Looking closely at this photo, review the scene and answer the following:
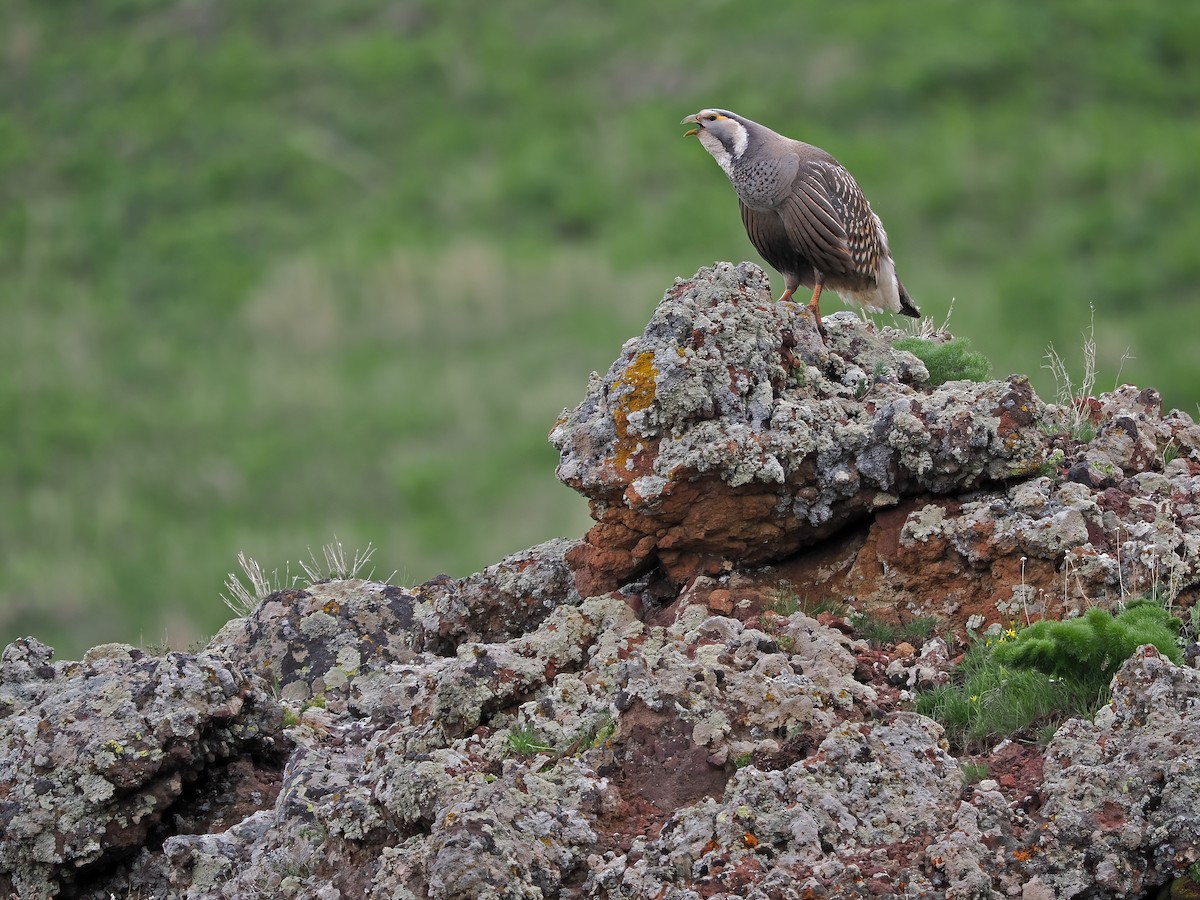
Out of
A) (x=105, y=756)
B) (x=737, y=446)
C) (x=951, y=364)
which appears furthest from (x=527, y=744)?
(x=951, y=364)

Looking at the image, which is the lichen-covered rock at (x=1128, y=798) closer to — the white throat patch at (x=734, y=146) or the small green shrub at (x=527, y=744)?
the small green shrub at (x=527, y=744)

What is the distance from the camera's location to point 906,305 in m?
10.4

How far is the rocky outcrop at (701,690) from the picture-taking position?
5.94m

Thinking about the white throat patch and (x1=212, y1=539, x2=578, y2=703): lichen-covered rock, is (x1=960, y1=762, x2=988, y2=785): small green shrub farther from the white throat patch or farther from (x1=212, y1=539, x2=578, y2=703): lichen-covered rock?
the white throat patch

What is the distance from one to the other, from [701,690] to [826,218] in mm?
3682

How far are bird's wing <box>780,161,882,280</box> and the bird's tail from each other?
0.54 m

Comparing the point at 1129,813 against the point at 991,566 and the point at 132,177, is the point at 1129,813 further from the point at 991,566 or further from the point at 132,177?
the point at 132,177

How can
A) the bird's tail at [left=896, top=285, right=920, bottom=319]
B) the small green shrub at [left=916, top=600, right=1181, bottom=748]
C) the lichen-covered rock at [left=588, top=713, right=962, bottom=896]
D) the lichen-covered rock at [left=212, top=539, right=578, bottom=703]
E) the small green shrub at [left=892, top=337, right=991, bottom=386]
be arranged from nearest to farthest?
the lichen-covered rock at [left=588, top=713, right=962, bottom=896] → the small green shrub at [left=916, top=600, right=1181, bottom=748] → the lichen-covered rock at [left=212, top=539, right=578, bottom=703] → the small green shrub at [left=892, top=337, right=991, bottom=386] → the bird's tail at [left=896, top=285, right=920, bottom=319]

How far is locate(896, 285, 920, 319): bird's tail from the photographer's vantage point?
10.2 metres

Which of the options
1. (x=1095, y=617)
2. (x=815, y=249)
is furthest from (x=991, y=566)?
(x=815, y=249)

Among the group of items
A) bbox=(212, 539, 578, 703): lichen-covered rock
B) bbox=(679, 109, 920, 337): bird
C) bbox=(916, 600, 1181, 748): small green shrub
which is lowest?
bbox=(916, 600, 1181, 748): small green shrub

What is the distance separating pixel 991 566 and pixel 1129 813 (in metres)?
1.77

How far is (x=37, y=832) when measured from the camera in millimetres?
7051

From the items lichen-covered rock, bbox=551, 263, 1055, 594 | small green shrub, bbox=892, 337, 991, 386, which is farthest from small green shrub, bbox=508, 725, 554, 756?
small green shrub, bbox=892, 337, 991, 386
